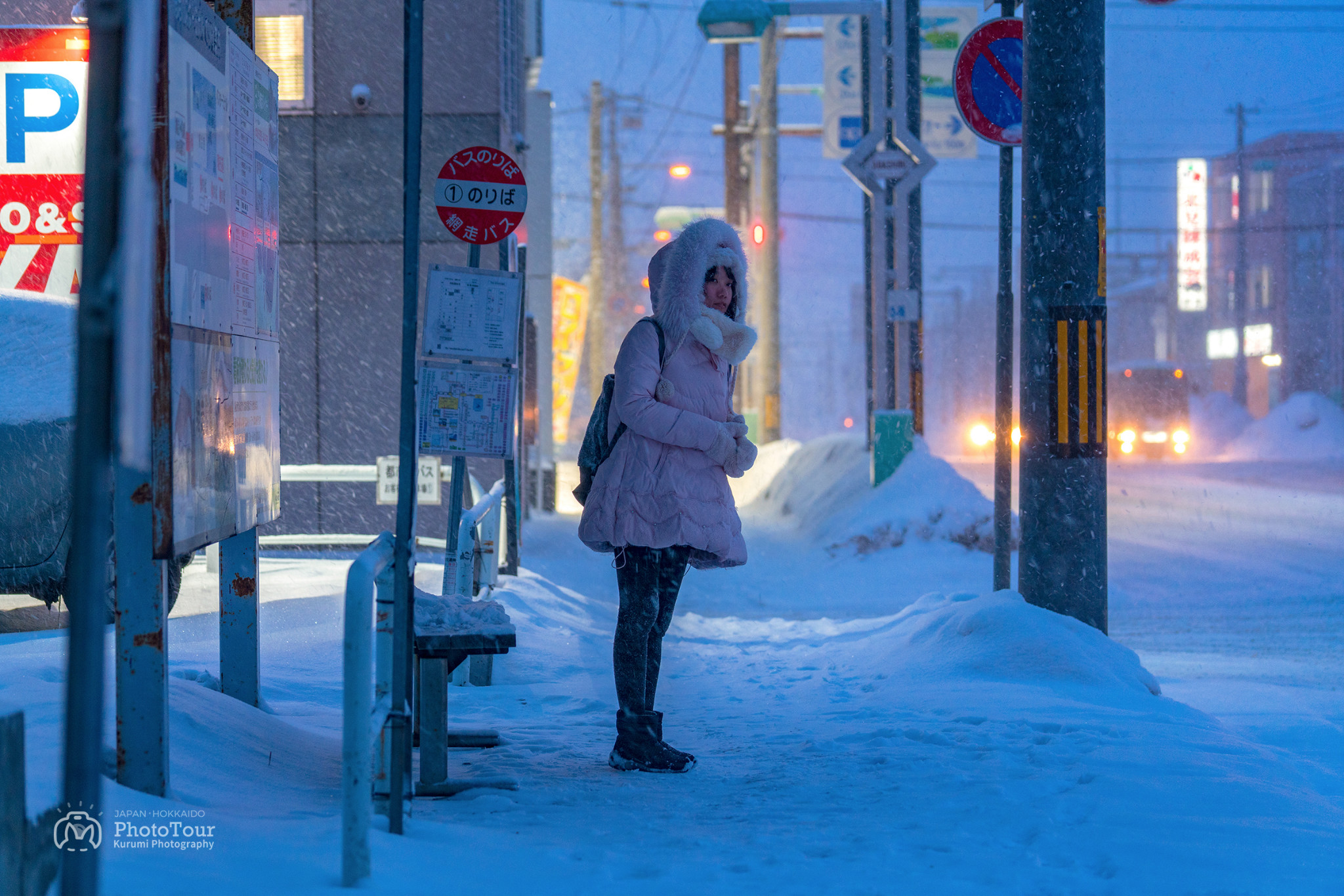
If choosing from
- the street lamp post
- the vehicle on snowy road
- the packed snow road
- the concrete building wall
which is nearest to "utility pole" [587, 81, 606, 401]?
the vehicle on snowy road

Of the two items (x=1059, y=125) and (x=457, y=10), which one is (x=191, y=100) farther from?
(x=457, y=10)

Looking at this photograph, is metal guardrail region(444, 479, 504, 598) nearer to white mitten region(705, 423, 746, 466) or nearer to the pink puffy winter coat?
the pink puffy winter coat

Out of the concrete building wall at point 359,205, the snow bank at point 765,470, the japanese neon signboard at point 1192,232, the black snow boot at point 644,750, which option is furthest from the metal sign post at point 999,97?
the japanese neon signboard at point 1192,232

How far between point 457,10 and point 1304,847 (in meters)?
9.93

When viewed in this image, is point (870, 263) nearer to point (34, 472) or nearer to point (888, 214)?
point (888, 214)

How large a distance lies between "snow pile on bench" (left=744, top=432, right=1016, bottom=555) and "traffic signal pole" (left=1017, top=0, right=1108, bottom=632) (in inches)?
217

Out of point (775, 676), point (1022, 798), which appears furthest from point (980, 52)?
point (1022, 798)

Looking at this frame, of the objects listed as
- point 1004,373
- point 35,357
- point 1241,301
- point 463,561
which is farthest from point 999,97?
point 1241,301

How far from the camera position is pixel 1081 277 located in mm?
5691

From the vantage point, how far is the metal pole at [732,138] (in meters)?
23.7

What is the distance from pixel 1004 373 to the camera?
678cm

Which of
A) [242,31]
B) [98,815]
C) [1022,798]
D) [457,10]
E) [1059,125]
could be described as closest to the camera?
[98,815]

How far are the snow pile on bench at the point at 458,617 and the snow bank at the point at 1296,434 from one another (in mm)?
31603

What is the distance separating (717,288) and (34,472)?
2.98 m
